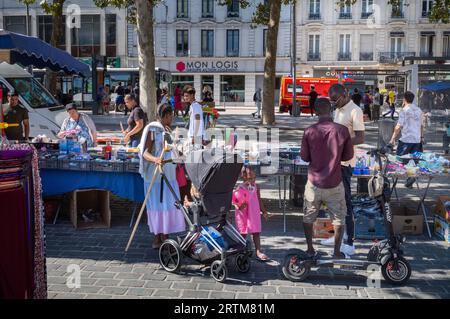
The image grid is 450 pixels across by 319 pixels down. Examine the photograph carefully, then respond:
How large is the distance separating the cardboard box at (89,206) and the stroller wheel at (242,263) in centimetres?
266

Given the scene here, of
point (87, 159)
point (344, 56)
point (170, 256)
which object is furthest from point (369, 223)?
point (344, 56)

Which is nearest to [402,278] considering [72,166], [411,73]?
[72,166]

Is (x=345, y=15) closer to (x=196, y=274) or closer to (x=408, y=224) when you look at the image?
(x=408, y=224)

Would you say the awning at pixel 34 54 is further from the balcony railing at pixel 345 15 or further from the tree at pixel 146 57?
the balcony railing at pixel 345 15

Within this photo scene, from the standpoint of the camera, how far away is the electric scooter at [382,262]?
563 centimetres

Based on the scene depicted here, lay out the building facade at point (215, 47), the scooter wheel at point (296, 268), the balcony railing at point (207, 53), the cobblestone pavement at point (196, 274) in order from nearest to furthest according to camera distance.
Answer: the cobblestone pavement at point (196, 274) < the scooter wheel at point (296, 268) < the building facade at point (215, 47) < the balcony railing at point (207, 53)

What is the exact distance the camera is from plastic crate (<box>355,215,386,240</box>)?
7.43 metres

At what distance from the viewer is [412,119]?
10203mm

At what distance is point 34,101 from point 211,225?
880cm

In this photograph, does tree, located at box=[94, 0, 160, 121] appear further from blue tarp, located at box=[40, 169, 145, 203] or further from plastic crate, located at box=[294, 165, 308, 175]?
plastic crate, located at box=[294, 165, 308, 175]

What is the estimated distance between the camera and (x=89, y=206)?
848 cm

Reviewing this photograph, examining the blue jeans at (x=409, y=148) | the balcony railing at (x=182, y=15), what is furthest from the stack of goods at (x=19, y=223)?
the balcony railing at (x=182, y=15)

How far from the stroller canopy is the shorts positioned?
0.84 metres

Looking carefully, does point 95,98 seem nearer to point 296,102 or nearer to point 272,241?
point 296,102
